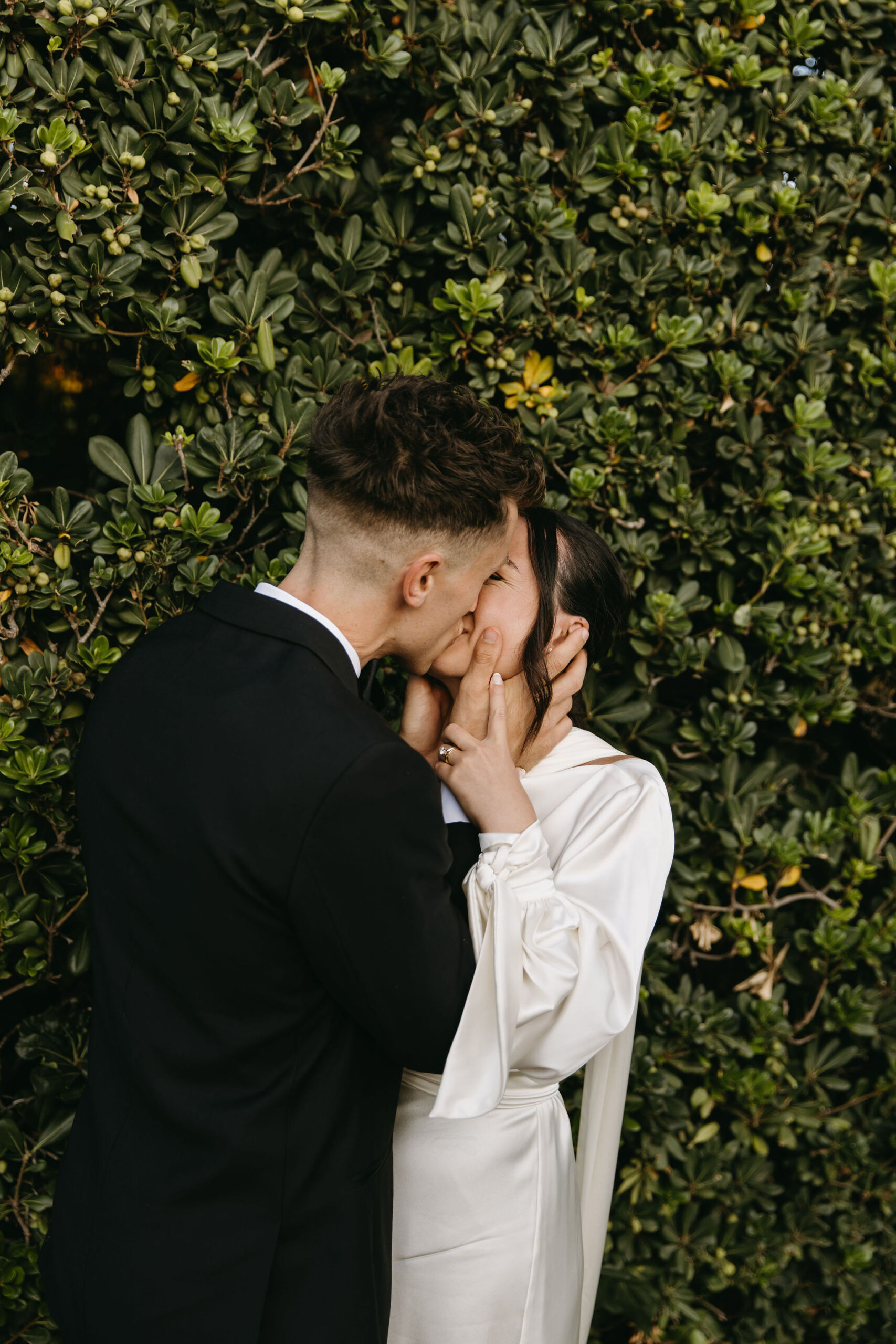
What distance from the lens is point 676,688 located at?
2.96 meters

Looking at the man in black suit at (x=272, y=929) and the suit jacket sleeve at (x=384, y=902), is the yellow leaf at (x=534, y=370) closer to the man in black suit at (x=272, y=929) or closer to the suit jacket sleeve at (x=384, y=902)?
the man in black suit at (x=272, y=929)

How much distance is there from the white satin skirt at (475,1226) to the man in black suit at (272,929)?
186 mm

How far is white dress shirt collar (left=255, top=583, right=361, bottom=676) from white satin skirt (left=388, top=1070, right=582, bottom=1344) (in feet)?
2.97

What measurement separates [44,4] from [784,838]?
9.40ft

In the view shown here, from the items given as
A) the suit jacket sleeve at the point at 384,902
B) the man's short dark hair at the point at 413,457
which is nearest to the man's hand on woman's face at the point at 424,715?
the man's short dark hair at the point at 413,457

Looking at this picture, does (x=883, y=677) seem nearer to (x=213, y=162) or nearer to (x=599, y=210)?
(x=599, y=210)

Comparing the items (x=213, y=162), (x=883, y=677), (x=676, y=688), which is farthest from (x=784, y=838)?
(x=213, y=162)

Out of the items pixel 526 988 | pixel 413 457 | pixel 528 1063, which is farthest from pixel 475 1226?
pixel 413 457

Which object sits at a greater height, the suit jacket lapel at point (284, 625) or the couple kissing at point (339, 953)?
the suit jacket lapel at point (284, 625)

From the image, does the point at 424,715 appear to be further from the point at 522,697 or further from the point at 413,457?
the point at 413,457

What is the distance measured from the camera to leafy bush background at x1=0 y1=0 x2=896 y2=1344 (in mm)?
2080

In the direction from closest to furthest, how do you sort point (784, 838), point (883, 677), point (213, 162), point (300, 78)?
point (213, 162) → point (300, 78) → point (784, 838) → point (883, 677)

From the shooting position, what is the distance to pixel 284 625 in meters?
1.51

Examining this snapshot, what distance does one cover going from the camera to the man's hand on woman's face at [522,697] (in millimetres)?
1945
